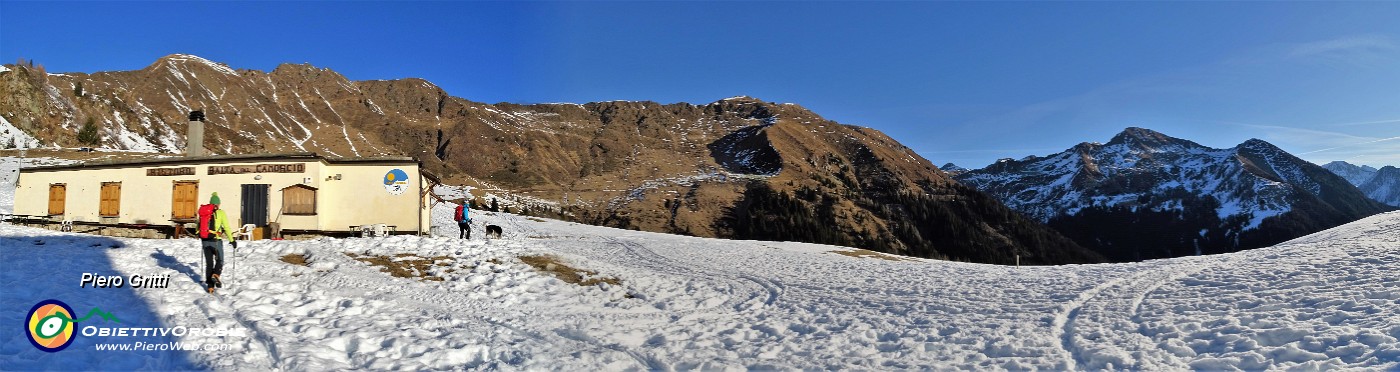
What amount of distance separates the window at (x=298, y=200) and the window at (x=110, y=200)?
775 centimetres

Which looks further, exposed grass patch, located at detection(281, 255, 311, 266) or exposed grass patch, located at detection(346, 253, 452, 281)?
exposed grass patch, located at detection(281, 255, 311, 266)

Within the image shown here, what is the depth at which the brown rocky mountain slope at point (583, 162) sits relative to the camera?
Answer: 109000mm

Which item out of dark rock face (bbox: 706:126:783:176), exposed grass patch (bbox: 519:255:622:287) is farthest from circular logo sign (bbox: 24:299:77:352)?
dark rock face (bbox: 706:126:783:176)

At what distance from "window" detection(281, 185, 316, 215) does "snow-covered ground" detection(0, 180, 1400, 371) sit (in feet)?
19.1

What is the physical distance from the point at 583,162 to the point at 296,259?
160867 mm

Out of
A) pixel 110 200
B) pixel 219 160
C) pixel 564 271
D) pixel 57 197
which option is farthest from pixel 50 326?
pixel 57 197

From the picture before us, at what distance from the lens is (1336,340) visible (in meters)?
9.56

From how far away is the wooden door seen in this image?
26.4m

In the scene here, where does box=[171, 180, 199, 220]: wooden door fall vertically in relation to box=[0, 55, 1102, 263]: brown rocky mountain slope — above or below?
below

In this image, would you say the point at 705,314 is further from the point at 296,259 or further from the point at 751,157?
the point at 751,157

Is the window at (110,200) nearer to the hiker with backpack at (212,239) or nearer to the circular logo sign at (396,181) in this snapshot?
the circular logo sign at (396,181)

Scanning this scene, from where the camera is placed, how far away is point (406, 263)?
19.8 m

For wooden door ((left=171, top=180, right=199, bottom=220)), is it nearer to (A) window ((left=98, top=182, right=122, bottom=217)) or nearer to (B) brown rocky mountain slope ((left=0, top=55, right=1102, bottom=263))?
(A) window ((left=98, top=182, right=122, bottom=217))
